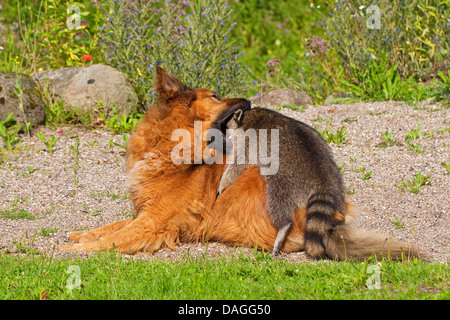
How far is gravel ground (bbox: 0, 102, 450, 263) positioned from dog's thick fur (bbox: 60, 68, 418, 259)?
0.54 ft

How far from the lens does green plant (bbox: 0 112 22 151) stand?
24.7 ft

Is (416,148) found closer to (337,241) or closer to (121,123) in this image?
(337,241)

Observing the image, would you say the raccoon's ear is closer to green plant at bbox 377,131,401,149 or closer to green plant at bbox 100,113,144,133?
green plant at bbox 100,113,144,133

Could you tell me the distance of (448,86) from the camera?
8.32 metres

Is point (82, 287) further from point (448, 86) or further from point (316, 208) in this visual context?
point (448, 86)

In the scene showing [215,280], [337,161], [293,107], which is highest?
[293,107]

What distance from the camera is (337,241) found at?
459 cm

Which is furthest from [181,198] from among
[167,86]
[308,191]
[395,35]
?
[395,35]

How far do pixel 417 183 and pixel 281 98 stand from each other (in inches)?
134

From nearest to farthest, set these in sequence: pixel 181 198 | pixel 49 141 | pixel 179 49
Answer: pixel 181 198, pixel 49 141, pixel 179 49

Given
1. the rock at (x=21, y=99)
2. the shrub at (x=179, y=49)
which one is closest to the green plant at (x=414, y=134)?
the shrub at (x=179, y=49)

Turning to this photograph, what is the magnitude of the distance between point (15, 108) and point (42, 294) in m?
4.82

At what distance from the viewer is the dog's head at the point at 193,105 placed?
207 inches

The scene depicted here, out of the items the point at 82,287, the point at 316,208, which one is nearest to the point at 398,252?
the point at 316,208
